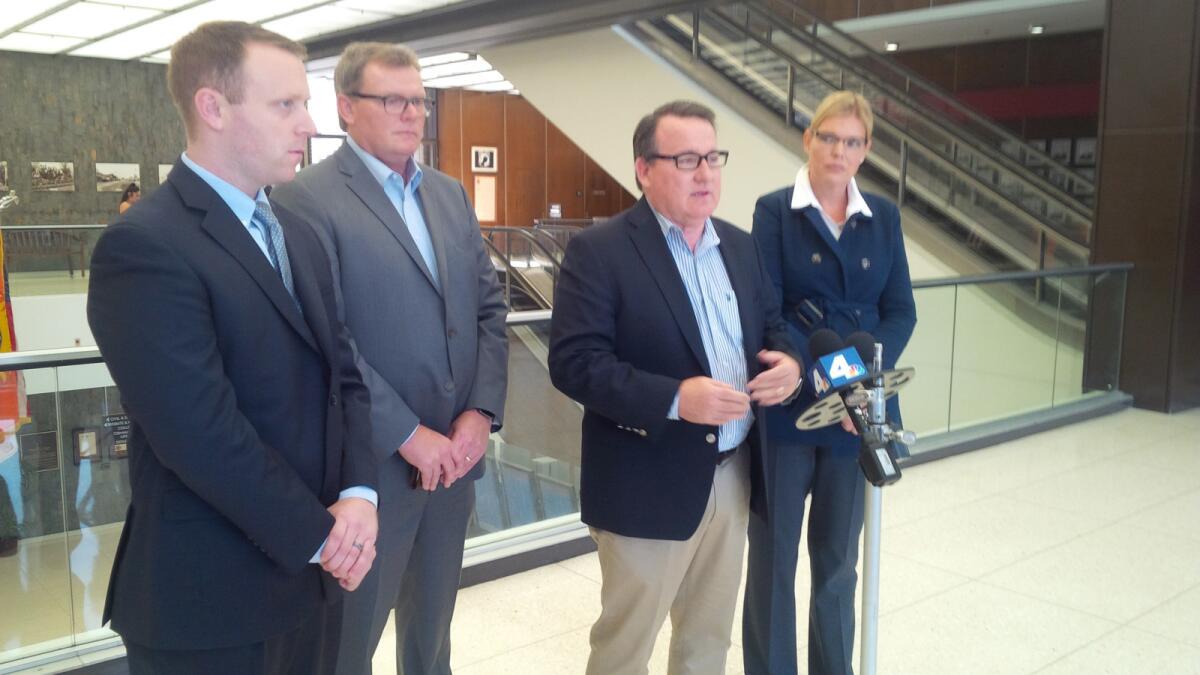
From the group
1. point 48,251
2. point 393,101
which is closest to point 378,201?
point 393,101

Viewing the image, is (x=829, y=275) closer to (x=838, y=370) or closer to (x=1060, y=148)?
(x=838, y=370)

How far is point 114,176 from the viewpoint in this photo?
16781mm

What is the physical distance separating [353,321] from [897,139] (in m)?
7.75

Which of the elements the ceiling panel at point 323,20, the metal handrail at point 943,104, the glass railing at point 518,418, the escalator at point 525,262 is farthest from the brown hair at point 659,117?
the ceiling panel at point 323,20

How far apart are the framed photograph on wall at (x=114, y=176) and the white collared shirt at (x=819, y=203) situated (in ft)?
55.0

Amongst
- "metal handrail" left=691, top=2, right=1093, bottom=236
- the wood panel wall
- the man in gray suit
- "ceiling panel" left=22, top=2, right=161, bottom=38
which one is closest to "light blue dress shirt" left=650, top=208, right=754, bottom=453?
the man in gray suit

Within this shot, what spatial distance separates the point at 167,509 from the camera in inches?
58.8

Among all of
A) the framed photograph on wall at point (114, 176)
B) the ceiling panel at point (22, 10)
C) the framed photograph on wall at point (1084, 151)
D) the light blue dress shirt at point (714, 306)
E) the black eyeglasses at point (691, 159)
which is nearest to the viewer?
the black eyeglasses at point (691, 159)

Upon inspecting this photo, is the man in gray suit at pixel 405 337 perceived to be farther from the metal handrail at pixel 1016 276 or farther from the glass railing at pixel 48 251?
the glass railing at pixel 48 251

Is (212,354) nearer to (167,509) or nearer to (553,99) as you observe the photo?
(167,509)

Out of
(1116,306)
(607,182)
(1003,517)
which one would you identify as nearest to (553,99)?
(1116,306)

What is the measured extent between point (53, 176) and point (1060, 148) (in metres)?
15.9

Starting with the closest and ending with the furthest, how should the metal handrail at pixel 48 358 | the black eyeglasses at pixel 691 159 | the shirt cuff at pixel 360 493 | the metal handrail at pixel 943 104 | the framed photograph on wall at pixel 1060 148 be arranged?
the shirt cuff at pixel 360 493, the black eyeglasses at pixel 691 159, the metal handrail at pixel 48 358, the metal handrail at pixel 943 104, the framed photograph on wall at pixel 1060 148

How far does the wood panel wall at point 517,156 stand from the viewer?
68.0 ft
